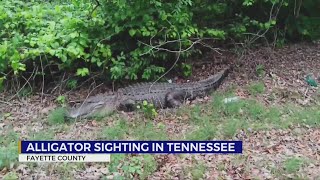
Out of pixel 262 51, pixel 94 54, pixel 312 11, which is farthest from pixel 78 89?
pixel 312 11

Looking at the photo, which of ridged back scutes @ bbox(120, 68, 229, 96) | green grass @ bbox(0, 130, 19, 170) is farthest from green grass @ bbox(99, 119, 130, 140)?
green grass @ bbox(0, 130, 19, 170)

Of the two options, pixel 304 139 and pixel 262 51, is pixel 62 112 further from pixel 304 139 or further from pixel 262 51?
pixel 262 51

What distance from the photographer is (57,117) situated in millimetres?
6355

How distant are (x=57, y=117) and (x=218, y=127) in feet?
7.68

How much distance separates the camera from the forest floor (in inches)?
196

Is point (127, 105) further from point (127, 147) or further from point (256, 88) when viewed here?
point (256, 88)

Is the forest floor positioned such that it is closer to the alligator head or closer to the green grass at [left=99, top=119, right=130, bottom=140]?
the green grass at [left=99, top=119, right=130, bottom=140]

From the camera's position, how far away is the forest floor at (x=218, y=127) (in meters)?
4.97

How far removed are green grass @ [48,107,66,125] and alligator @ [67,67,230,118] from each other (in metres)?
0.10

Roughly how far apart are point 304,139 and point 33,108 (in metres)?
4.09

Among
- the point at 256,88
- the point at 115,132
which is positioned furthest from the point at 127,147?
the point at 256,88

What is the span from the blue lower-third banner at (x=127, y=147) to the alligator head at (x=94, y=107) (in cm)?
101

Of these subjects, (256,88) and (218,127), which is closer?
(218,127)

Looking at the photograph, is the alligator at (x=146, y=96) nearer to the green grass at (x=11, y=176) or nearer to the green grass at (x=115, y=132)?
the green grass at (x=115, y=132)
